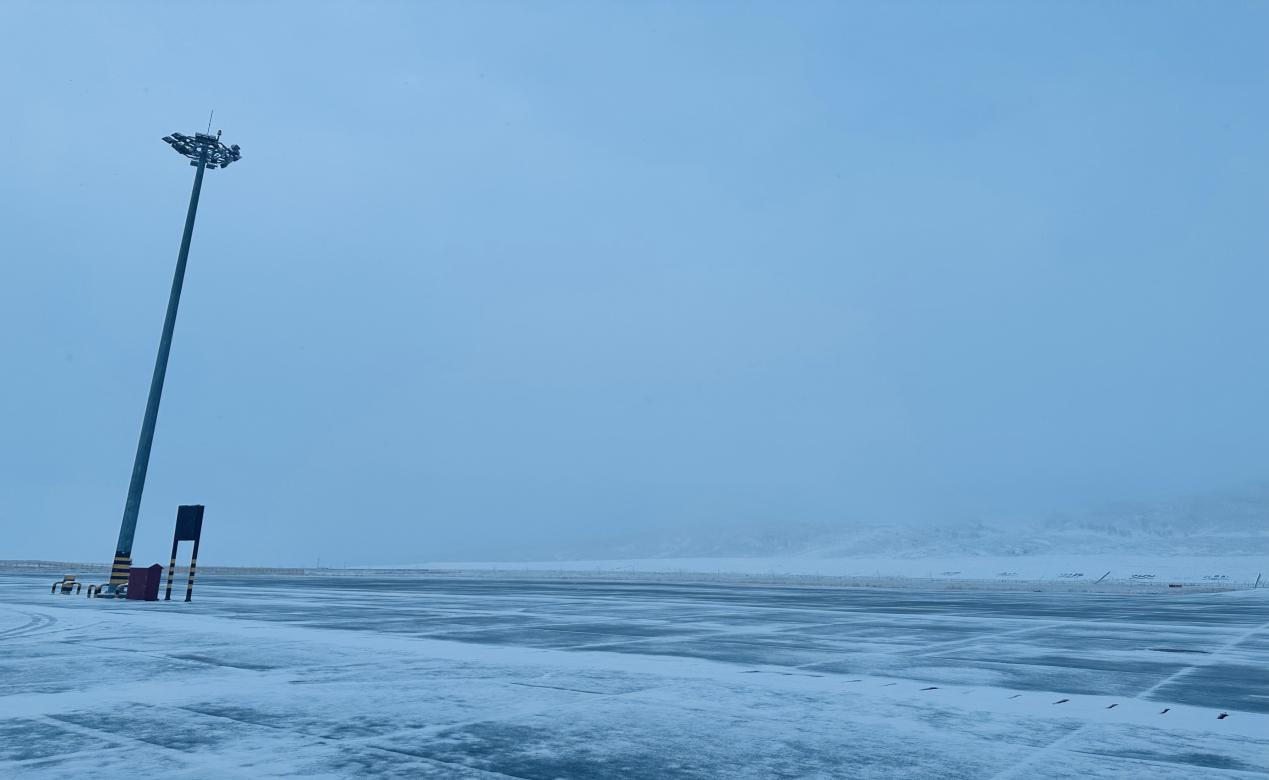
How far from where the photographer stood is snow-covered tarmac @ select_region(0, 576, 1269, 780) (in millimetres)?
6496

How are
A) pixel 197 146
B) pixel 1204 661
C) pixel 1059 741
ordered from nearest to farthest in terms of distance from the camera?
1. pixel 1059 741
2. pixel 1204 661
3. pixel 197 146

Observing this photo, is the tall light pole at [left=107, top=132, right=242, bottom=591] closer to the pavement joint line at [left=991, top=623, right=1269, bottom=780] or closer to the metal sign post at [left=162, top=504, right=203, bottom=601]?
the metal sign post at [left=162, top=504, right=203, bottom=601]

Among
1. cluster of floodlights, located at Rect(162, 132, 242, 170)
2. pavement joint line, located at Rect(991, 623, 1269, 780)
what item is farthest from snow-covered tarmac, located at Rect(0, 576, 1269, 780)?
cluster of floodlights, located at Rect(162, 132, 242, 170)

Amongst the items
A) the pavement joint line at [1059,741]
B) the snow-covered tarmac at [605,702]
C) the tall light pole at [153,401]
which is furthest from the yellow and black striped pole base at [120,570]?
the pavement joint line at [1059,741]

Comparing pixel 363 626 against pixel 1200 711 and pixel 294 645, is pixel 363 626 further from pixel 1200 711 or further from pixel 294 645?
pixel 1200 711

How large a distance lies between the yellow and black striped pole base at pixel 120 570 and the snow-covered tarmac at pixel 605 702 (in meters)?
11.1

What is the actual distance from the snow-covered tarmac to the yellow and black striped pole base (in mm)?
11058

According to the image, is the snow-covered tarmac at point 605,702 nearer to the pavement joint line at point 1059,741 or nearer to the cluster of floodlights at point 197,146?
the pavement joint line at point 1059,741

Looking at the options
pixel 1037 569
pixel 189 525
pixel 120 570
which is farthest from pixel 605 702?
pixel 1037 569

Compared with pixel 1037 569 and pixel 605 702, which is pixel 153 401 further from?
pixel 1037 569

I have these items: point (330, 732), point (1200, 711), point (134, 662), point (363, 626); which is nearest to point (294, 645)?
point (134, 662)

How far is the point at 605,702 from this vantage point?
9.05 meters

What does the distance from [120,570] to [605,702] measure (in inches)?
1003

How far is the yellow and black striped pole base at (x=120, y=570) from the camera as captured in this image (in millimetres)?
28109
